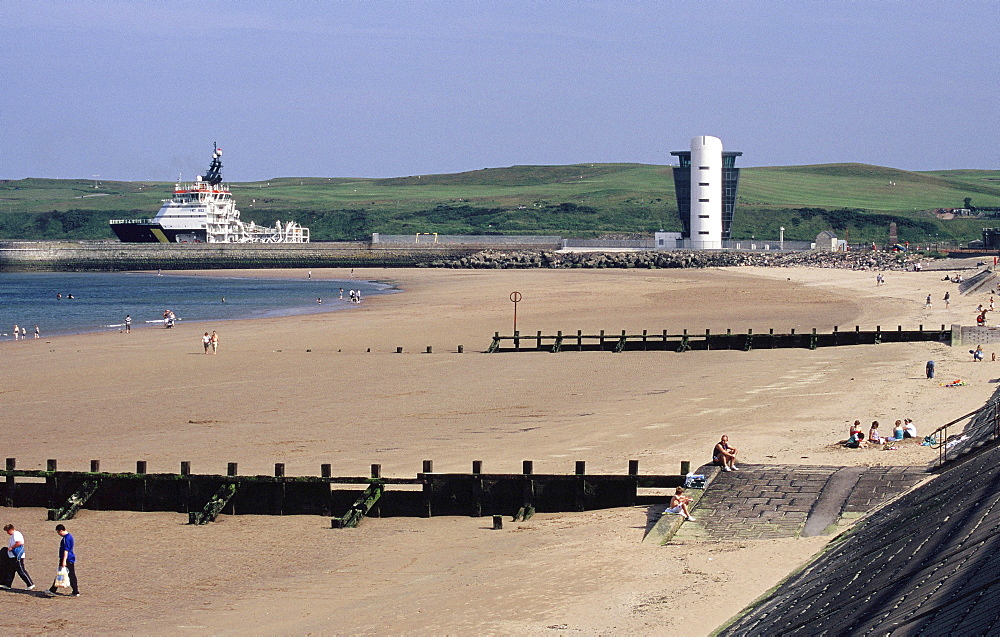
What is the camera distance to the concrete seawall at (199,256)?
112875mm

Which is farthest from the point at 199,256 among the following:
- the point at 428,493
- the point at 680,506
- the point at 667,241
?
the point at 680,506

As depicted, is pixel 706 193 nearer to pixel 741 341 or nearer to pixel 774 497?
pixel 741 341

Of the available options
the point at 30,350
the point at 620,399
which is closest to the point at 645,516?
the point at 620,399

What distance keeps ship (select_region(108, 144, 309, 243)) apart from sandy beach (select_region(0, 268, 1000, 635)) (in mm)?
75364

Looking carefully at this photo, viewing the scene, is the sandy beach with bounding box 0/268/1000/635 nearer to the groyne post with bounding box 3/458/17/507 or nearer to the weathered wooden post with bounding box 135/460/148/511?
the weathered wooden post with bounding box 135/460/148/511

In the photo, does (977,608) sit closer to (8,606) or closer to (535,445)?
(8,606)

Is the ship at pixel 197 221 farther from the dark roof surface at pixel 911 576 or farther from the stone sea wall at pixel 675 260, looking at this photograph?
the dark roof surface at pixel 911 576

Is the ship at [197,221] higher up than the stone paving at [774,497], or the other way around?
the ship at [197,221]

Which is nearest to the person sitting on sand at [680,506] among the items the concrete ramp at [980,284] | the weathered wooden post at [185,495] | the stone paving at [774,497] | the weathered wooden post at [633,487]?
the stone paving at [774,497]

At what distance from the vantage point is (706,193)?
97875 mm

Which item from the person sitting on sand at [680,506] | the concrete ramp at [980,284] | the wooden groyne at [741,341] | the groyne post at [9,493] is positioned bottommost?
the groyne post at [9,493]

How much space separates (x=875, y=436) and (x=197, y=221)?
10749cm

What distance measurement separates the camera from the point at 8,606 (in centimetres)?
1272

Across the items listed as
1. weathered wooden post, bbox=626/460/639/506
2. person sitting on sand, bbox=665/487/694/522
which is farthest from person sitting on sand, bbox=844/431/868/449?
person sitting on sand, bbox=665/487/694/522
